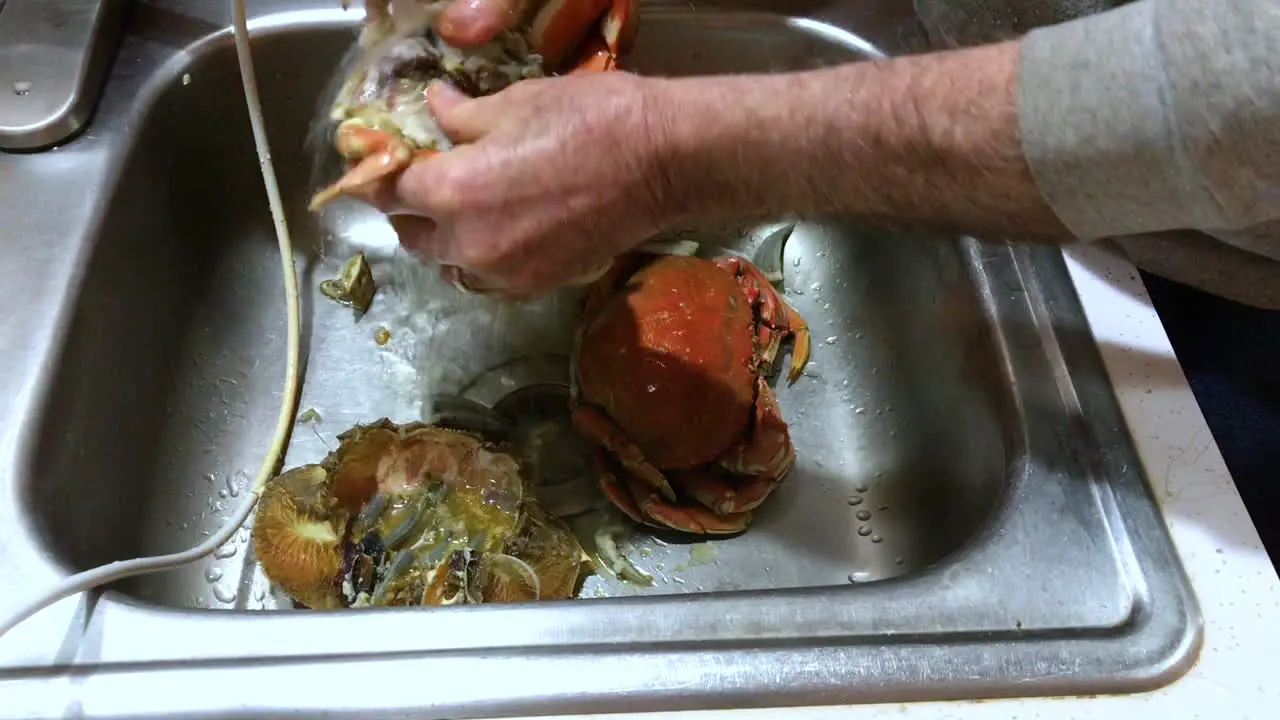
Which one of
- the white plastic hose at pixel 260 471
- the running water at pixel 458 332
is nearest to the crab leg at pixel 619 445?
the running water at pixel 458 332

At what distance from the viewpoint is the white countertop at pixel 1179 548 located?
525 millimetres

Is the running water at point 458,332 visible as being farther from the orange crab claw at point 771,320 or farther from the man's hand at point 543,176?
the man's hand at point 543,176

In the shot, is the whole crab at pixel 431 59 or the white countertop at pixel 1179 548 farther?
the whole crab at pixel 431 59

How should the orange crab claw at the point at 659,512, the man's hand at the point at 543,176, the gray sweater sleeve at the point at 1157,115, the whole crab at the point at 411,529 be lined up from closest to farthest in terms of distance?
1. the gray sweater sleeve at the point at 1157,115
2. the man's hand at the point at 543,176
3. the whole crab at the point at 411,529
4. the orange crab claw at the point at 659,512

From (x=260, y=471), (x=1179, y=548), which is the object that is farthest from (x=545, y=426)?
(x=1179, y=548)

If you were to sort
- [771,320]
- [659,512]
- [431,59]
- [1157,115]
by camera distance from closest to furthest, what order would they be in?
[1157,115]
[431,59]
[659,512]
[771,320]

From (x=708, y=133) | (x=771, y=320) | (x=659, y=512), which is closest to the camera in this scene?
(x=708, y=133)

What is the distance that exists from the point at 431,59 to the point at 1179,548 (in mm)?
618

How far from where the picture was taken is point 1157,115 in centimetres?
48

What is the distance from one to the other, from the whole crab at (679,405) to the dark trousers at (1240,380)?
1.30 ft

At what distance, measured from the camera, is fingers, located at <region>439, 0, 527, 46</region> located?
26.5 inches

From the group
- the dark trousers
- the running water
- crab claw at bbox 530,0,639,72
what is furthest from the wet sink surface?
the dark trousers

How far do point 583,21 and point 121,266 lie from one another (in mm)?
426

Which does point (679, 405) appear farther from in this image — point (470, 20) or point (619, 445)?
point (470, 20)
